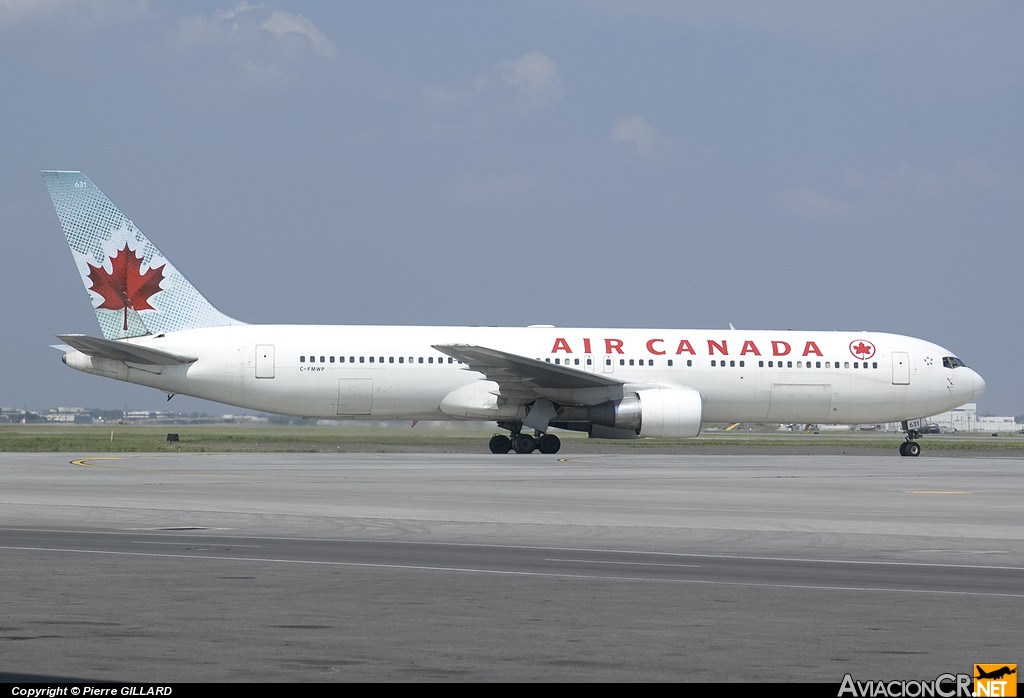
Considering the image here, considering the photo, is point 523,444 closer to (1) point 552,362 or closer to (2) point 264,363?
(1) point 552,362

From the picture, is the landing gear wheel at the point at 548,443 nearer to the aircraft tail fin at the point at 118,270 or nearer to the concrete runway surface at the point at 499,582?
the aircraft tail fin at the point at 118,270

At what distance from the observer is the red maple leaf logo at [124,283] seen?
3725 cm

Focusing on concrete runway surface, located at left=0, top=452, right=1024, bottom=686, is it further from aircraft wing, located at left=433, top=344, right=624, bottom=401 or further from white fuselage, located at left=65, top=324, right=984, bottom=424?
white fuselage, located at left=65, top=324, right=984, bottom=424

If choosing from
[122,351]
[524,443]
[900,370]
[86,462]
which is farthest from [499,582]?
[900,370]

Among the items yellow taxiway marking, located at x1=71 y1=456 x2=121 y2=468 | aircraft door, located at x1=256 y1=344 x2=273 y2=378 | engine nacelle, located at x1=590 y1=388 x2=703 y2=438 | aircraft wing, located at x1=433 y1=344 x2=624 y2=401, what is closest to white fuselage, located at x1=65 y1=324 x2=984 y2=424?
aircraft door, located at x1=256 y1=344 x2=273 y2=378

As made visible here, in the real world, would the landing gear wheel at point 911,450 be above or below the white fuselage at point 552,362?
below

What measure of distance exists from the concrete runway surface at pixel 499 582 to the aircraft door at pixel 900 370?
58.7 ft

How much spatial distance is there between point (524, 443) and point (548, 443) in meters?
0.70

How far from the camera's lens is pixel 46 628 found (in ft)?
26.0

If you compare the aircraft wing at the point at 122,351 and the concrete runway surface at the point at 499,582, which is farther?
the aircraft wing at the point at 122,351

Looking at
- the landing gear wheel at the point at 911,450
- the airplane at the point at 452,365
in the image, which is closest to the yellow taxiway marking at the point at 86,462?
the airplane at the point at 452,365

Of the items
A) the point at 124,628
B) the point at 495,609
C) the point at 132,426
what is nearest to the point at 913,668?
the point at 495,609

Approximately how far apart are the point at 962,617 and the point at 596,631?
8.40 ft

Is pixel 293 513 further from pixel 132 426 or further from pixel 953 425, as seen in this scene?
pixel 953 425
